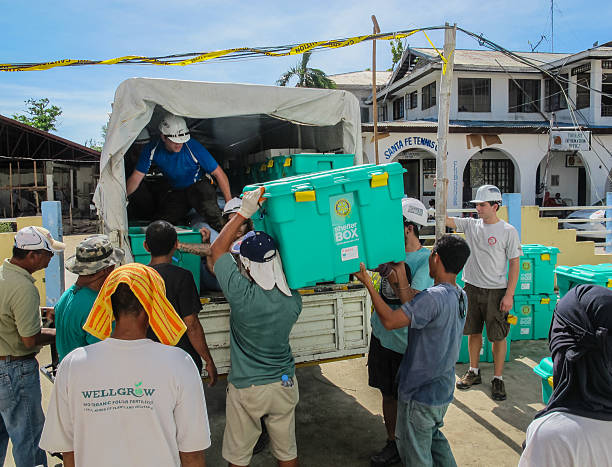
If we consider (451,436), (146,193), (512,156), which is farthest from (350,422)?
(512,156)

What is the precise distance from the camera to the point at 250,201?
2574 millimetres

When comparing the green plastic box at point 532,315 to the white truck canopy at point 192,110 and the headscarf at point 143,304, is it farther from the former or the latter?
the headscarf at point 143,304

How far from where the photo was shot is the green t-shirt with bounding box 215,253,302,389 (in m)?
2.62

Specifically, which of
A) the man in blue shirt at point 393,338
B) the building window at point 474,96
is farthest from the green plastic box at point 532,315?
the building window at point 474,96

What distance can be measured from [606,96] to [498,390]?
18397mm

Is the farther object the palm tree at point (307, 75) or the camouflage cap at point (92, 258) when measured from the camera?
the palm tree at point (307, 75)

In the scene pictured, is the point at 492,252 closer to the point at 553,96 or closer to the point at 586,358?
the point at 586,358

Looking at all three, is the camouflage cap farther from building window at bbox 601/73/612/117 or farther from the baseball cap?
building window at bbox 601/73/612/117

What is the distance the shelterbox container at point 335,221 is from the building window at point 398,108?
65.2ft

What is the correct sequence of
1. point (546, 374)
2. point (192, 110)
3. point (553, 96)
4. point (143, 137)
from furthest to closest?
point (553, 96), point (143, 137), point (192, 110), point (546, 374)

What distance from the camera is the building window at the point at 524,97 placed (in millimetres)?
18594

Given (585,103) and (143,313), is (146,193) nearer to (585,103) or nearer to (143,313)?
(143,313)

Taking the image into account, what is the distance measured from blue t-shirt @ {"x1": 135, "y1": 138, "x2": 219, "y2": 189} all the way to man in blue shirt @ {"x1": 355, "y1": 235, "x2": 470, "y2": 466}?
2419mm

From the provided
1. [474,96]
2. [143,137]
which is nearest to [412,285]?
[143,137]
